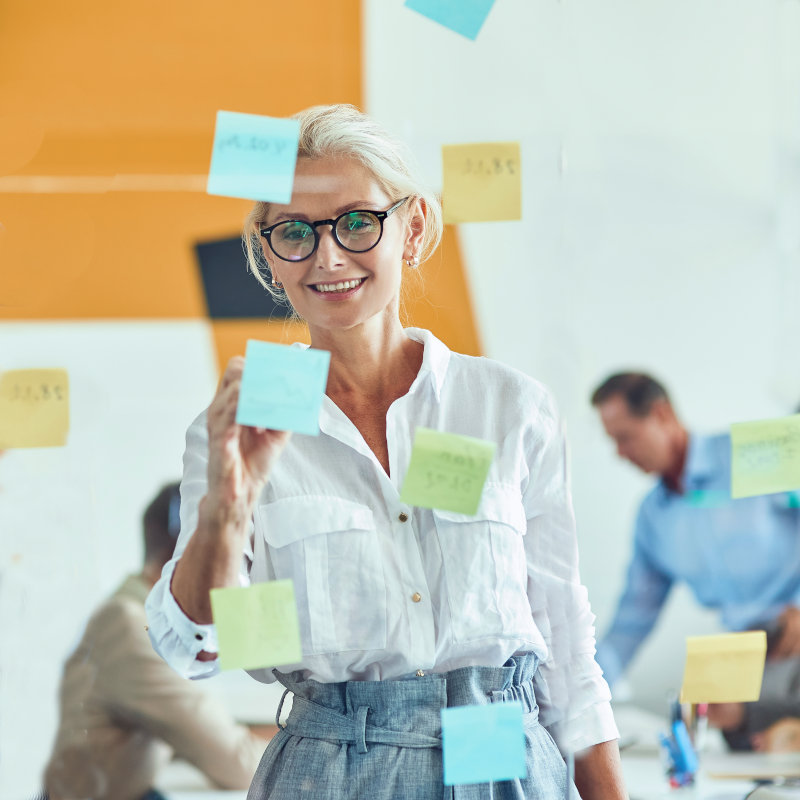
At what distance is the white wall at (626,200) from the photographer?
5.49 feet

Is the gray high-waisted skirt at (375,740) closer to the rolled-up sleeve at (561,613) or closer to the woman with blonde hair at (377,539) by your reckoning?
the woman with blonde hair at (377,539)

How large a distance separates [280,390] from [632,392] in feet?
5.12

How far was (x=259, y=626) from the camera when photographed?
1021 mm

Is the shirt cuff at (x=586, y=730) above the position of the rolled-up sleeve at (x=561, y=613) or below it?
below

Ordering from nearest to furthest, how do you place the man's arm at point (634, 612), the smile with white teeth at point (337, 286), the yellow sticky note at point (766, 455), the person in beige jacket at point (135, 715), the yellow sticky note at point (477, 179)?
1. the smile with white teeth at point (337, 286)
2. the yellow sticky note at point (477, 179)
3. the yellow sticky note at point (766, 455)
4. the person in beige jacket at point (135, 715)
5. the man's arm at point (634, 612)

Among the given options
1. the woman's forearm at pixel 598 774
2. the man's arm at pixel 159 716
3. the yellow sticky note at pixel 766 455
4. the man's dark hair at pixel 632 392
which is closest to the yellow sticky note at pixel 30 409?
the man's arm at pixel 159 716

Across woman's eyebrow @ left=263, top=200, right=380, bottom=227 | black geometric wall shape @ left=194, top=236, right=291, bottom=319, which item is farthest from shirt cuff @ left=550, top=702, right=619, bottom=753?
black geometric wall shape @ left=194, top=236, right=291, bottom=319

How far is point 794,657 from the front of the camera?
2154 millimetres

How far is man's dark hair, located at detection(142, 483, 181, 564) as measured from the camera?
1814 millimetres

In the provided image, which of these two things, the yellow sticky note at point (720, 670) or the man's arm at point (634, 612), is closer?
the yellow sticky note at point (720, 670)

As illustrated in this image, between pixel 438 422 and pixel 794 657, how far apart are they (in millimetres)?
1465

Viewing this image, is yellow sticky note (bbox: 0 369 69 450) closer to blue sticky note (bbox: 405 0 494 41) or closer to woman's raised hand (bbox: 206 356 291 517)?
woman's raised hand (bbox: 206 356 291 517)

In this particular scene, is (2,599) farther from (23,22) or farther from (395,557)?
(23,22)

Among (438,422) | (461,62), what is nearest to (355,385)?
(438,422)
